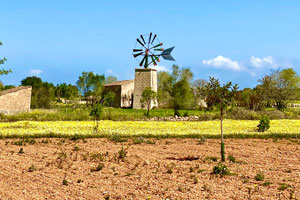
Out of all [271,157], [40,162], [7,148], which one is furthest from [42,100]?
[271,157]

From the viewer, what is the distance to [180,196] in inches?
218

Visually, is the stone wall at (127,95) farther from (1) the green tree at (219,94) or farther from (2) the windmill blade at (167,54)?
(1) the green tree at (219,94)

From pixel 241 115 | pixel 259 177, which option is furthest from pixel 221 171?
pixel 241 115

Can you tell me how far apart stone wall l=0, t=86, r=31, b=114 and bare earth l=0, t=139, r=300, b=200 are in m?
16.5

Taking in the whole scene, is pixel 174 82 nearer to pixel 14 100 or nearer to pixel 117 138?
pixel 14 100

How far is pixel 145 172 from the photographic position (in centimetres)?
697

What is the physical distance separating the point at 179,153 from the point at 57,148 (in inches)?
157

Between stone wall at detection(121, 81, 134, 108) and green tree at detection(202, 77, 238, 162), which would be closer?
green tree at detection(202, 77, 238, 162)

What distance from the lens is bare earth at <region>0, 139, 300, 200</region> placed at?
18.9ft

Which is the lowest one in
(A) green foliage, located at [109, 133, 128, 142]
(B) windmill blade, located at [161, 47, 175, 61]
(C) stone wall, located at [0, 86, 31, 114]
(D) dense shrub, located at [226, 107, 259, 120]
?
(A) green foliage, located at [109, 133, 128, 142]

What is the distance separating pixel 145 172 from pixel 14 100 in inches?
890

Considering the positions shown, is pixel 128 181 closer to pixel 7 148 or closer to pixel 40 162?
pixel 40 162

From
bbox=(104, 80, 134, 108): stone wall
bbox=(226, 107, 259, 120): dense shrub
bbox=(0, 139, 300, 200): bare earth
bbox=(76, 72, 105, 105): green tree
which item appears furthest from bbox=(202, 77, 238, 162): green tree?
bbox=(76, 72, 105, 105): green tree

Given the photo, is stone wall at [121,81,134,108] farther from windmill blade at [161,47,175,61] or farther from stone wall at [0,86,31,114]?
stone wall at [0,86,31,114]
